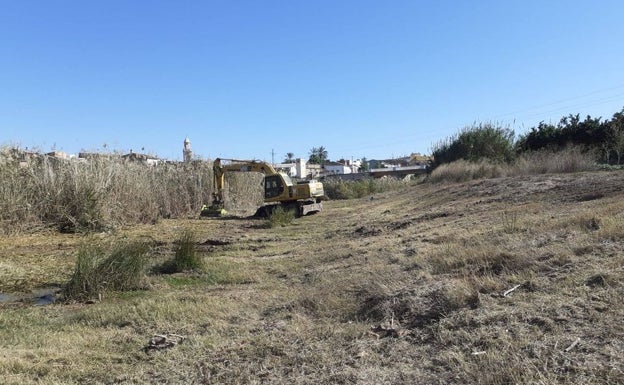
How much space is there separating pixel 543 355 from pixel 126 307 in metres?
5.47

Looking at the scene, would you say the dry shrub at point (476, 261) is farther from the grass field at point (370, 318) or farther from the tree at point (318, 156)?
the tree at point (318, 156)

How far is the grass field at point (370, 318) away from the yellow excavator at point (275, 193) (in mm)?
13853

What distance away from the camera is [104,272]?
8.23m

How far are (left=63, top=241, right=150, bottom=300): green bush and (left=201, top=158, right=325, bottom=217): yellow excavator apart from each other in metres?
15.2

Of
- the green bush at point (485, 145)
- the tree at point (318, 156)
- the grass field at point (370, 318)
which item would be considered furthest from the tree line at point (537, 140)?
the tree at point (318, 156)

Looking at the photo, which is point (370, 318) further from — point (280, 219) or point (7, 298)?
point (280, 219)

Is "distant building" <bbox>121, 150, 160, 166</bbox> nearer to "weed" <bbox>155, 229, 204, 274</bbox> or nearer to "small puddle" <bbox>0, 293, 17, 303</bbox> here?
"weed" <bbox>155, 229, 204, 274</bbox>

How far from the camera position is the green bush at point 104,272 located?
7996 mm

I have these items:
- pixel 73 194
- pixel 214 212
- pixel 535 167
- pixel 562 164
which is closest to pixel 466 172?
→ pixel 535 167

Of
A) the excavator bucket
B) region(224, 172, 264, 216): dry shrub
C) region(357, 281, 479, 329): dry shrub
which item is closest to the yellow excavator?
the excavator bucket

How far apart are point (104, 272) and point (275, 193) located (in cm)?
1622

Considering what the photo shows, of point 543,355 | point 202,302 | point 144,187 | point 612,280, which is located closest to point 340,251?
point 202,302

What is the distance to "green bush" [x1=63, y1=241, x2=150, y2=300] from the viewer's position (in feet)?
26.2

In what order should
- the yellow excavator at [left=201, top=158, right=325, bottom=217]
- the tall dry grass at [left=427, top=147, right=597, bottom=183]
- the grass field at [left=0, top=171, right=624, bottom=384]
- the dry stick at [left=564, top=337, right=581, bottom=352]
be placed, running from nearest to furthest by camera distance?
1. the dry stick at [left=564, top=337, right=581, bottom=352]
2. the grass field at [left=0, top=171, right=624, bottom=384]
3. the tall dry grass at [left=427, top=147, right=597, bottom=183]
4. the yellow excavator at [left=201, top=158, right=325, bottom=217]
